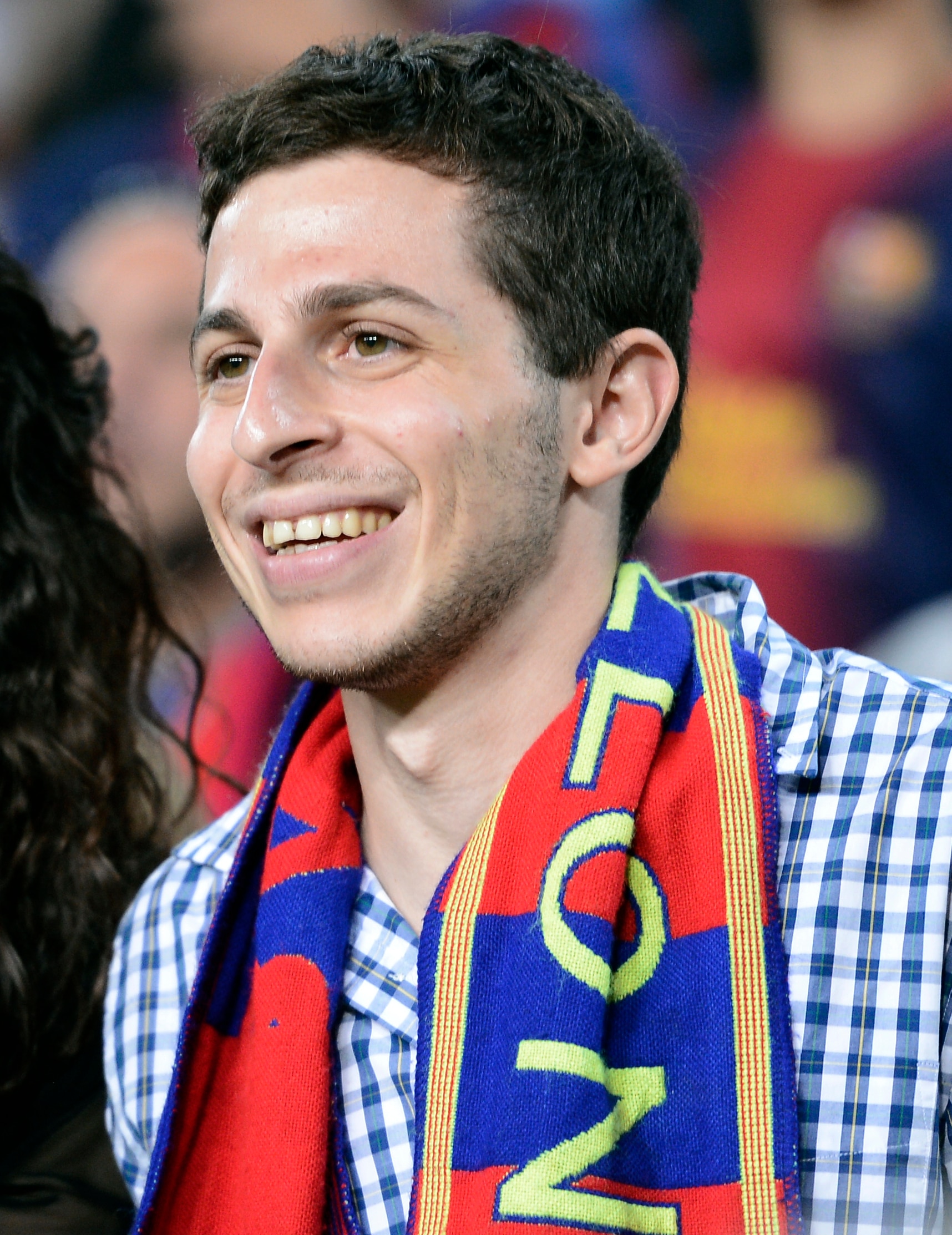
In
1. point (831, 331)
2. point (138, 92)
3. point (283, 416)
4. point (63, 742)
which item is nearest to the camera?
point (283, 416)

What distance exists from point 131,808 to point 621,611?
0.84 m

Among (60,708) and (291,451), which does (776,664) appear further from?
(60,708)

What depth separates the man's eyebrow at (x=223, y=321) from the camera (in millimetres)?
1243

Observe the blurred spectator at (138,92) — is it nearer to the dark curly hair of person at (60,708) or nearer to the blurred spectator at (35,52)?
the blurred spectator at (35,52)

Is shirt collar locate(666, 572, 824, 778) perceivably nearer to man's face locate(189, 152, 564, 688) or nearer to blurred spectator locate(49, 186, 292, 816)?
man's face locate(189, 152, 564, 688)

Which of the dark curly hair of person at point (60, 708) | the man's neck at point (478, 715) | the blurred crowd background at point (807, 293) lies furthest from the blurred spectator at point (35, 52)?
the man's neck at point (478, 715)

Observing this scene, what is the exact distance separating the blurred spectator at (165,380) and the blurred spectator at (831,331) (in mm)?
949

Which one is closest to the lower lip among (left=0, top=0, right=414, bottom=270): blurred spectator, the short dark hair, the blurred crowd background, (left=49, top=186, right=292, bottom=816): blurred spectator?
the short dark hair

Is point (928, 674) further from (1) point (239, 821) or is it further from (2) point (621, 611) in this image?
(1) point (239, 821)

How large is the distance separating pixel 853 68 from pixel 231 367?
1515 millimetres

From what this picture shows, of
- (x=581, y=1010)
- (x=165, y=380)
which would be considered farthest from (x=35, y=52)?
(x=581, y=1010)

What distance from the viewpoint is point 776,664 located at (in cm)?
133

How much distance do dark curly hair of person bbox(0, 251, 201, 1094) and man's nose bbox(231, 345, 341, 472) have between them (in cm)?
63

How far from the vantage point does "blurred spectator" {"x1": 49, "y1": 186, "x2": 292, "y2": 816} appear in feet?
8.63
